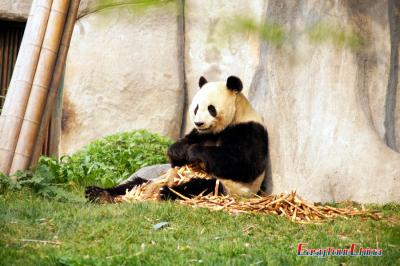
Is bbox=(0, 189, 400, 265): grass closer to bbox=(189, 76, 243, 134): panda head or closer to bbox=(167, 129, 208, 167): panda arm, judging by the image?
bbox=(167, 129, 208, 167): panda arm

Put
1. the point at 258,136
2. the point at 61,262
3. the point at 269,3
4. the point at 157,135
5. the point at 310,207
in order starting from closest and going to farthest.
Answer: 1. the point at 61,262
2. the point at 310,207
3. the point at 258,136
4. the point at 269,3
5. the point at 157,135

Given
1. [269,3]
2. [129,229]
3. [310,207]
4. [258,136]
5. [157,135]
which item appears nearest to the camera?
[129,229]

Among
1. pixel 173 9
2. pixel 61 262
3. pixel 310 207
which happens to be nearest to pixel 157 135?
pixel 173 9

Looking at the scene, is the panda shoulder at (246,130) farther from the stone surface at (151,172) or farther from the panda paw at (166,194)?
the stone surface at (151,172)

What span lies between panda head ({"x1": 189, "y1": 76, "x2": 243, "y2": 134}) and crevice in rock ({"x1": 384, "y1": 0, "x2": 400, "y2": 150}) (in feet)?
5.29

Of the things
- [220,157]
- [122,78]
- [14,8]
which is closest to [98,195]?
[220,157]

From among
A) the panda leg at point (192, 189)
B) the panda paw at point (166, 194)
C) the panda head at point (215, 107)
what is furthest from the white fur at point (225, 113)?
the panda paw at point (166, 194)

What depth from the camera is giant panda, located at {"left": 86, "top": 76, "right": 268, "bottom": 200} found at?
21.9 ft

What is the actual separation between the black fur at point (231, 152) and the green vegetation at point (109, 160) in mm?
1683

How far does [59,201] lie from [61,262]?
2.48m

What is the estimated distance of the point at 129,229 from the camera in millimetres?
4855

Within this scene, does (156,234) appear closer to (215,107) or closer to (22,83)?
(215,107)

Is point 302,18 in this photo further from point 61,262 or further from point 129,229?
point 61,262

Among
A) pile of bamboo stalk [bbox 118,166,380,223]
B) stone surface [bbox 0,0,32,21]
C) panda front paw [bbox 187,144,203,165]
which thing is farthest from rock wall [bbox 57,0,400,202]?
stone surface [bbox 0,0,32,21]
